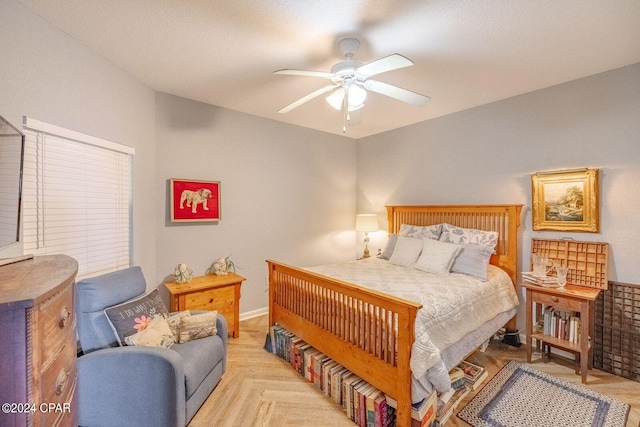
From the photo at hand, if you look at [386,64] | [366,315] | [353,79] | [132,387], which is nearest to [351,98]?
[353,79]

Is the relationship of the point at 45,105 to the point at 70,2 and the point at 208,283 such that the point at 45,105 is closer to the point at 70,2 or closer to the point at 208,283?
the point at 70,2

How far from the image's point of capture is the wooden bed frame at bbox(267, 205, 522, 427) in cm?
174

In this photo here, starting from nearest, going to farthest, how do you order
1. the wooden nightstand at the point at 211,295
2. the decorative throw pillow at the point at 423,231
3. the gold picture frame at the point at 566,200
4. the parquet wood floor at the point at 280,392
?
the parquet wood floor at the point at 280,392
the gold picture frame at the point at 566,200
the wooden nightstand at the point at 211,295
the decorative throw pillow at the point at 423,231

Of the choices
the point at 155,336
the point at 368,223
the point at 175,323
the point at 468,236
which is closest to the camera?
the point at 155,336

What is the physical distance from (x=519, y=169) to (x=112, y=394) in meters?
3.94

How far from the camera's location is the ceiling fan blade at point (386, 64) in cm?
170

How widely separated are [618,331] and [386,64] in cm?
298

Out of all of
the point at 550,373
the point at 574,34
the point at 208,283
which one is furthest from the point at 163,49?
the point at 550,373

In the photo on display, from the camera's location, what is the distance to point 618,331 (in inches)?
97.5

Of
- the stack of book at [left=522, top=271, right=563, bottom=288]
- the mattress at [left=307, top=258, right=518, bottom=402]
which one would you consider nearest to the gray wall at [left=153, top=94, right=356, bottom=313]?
the mattress at [left=307, top=258, right=518, bottom=402]

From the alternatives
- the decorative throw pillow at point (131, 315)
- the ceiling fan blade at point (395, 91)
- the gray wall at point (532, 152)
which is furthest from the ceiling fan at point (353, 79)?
the decorative throw pillow at point (131, 315)

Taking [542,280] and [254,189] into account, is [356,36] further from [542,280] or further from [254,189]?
[542,280]

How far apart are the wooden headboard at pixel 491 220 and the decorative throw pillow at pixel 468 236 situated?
0.15m

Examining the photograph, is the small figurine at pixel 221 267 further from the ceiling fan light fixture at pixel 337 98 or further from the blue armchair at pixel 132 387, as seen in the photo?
the ceiling fan light fixture at pixel 337 98
